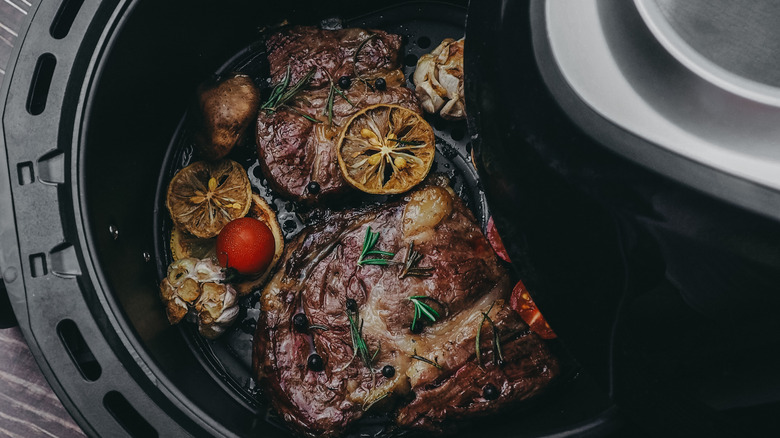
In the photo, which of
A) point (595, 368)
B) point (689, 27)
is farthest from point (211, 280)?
point (689, 27)

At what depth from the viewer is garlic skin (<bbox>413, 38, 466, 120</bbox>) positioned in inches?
69.4

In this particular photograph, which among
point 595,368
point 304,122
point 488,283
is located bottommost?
point 488,283

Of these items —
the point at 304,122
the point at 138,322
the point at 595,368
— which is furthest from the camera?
the point at 304,122

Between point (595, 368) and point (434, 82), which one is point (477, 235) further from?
point (595, 368)

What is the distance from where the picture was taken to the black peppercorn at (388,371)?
62.3 inches

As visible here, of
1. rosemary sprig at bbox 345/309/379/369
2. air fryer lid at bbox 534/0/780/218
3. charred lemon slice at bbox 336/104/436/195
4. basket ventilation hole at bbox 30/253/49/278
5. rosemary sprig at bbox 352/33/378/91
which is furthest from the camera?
rosemary sprig at bbox 352/33/378/91

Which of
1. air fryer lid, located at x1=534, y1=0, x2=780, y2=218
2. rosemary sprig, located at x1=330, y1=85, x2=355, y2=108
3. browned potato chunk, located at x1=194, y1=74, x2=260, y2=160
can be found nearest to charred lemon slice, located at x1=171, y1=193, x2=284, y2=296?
browned potato chunk, located at x1=194, y1=74, x2=260, y2=160

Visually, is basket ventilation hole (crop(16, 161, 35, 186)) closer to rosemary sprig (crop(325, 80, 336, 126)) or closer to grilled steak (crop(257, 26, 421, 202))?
grilled steak (crop(257, 26, 421, 202))

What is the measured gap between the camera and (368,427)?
1.74 m

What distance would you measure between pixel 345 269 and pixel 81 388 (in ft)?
2.39

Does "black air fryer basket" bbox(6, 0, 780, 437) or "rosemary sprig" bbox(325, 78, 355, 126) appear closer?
"black air fryer basket" bbox(6, 0, 780, 437)

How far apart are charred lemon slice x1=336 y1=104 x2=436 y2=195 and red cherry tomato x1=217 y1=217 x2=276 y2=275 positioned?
0.32 metres

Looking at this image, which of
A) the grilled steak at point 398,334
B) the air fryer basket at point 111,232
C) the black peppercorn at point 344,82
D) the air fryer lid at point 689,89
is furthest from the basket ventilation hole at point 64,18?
the air fryer lid at point 689,89

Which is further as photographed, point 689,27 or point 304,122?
point 304,122
